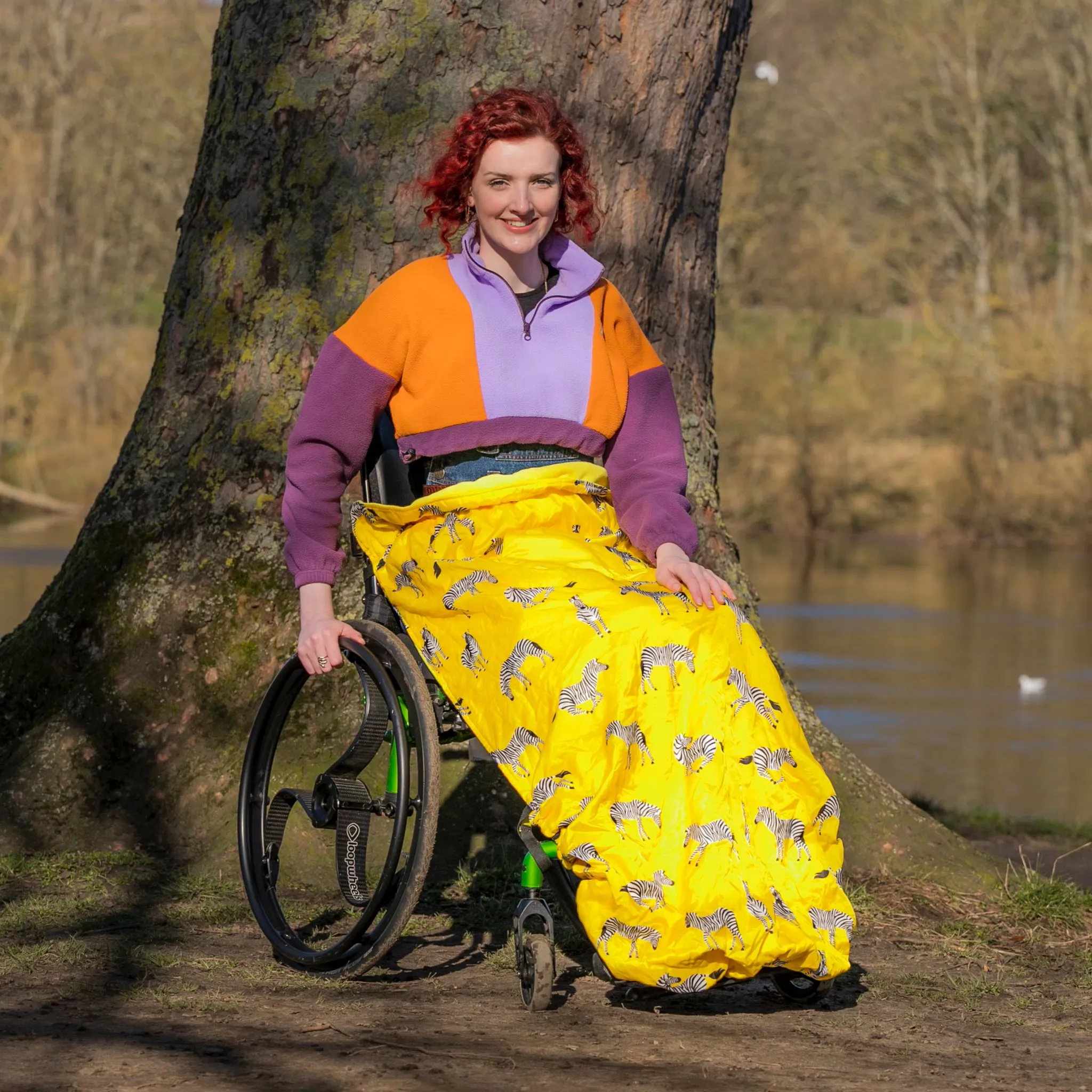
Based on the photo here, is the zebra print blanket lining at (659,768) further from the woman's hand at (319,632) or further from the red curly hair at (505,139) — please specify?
the red curly hair at (505,139)

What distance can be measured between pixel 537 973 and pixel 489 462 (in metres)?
0.95

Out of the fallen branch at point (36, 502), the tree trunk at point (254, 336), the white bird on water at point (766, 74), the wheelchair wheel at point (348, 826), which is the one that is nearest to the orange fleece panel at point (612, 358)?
the wheelchair wheel at point (348, 826)

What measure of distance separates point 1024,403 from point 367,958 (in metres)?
25.0

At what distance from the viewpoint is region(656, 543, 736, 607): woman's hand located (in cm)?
306

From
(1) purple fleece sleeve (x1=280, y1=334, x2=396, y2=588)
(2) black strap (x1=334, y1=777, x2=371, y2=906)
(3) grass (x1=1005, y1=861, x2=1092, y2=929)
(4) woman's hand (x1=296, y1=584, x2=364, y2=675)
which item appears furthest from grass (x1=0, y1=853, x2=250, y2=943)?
(3) grass (x1=1005, y1=861, x2=1092, y2=929)

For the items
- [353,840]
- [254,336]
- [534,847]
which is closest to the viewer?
[534,847]

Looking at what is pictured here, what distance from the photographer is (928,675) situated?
13.1 metres

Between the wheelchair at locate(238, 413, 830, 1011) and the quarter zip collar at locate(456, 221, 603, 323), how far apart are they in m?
0.34

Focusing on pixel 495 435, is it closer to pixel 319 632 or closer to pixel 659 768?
pixel 319 632

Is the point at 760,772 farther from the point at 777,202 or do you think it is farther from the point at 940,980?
the point at 777,202

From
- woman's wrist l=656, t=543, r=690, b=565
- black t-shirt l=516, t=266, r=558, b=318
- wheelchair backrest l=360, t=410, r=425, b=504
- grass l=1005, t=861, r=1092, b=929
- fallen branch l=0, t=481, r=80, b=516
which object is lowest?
grass l=1005, t=861, r=1092, b=929

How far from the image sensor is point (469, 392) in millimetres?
3248

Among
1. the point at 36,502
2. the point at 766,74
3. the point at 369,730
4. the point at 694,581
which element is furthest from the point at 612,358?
the point at 766,74

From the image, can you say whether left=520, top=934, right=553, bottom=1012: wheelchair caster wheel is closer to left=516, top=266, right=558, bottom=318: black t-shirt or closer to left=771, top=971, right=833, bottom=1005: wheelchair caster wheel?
left=771, top=971, right=833, bottom=1005: wheelchair caster wheel
